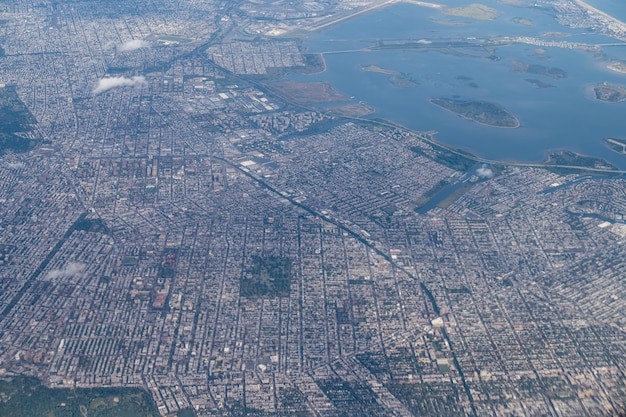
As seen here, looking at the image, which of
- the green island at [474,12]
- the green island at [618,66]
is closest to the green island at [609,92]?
the green island at [618,66]

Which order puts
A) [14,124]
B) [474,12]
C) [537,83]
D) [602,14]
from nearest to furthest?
[14,124]
[537,83]
[602,14]
[474,12]

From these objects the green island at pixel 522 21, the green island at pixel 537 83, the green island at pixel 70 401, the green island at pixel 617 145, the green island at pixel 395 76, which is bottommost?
the green island at pixel 70 401

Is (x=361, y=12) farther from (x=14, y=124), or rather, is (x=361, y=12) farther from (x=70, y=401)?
(x=70, y=401)

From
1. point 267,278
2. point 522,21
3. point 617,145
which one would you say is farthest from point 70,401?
point 522,21

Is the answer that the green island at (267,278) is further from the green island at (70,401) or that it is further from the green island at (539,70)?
the green island at (539,70)

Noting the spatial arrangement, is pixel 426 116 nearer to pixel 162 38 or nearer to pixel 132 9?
pixel 162 38
